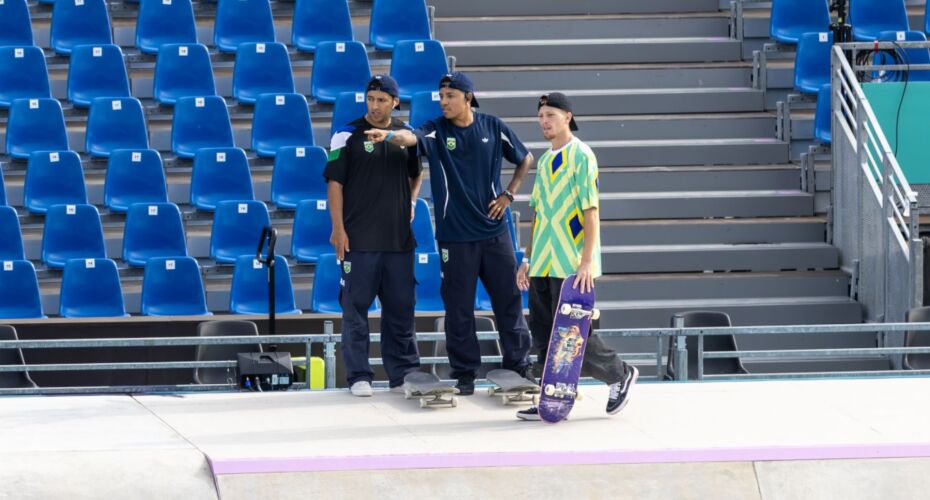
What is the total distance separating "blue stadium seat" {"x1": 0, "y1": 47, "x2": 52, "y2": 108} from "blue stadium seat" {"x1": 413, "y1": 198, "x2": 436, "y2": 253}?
158 inches

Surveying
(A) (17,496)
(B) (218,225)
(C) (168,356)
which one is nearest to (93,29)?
(B) (218,225)

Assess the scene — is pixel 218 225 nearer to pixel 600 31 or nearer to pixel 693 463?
pixel 600 31

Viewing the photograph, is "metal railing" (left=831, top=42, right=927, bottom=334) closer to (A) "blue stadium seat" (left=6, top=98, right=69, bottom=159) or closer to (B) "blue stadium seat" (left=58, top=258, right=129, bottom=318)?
(B) "blue stadium seat" (left=58, top=258, right=129, bottom=318)

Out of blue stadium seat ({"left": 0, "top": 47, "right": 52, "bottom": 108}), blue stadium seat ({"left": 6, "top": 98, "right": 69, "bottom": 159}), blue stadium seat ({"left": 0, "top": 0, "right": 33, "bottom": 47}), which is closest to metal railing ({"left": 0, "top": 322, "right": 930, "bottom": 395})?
blue stadium seat ({"left": 6, "top": 98, "right": 69, "bottom": 159})

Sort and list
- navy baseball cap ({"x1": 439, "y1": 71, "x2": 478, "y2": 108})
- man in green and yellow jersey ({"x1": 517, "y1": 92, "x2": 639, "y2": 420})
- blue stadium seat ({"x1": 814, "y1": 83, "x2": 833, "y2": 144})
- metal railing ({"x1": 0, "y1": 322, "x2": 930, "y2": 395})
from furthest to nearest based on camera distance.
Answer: blue stadium seat ({"x1": 814, "y1": 83, "x2": 833, "y2": 144})
metal railing ({"x1": 0, "y1": 322, "x2": 930, "y2": 395})
navy baseball cap ({"x1": 439, "y1": 71, "x2": 478, "y2": 108})
man in green and yellow jersey ({"x1": 517, "y1": 92, "x2": 639, "y2": 420})

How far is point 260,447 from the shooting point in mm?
6941

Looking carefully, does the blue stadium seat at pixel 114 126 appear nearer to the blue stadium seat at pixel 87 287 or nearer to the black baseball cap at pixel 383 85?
the blue stadium seat at pixel 87 287

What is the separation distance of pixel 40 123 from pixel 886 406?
790 cm

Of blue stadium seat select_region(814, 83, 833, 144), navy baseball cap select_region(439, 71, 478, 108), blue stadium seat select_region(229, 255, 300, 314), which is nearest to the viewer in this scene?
navy baseball cap select_region(439, 71, 478, 108)

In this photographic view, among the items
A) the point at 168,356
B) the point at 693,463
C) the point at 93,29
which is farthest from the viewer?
the point at 93,29

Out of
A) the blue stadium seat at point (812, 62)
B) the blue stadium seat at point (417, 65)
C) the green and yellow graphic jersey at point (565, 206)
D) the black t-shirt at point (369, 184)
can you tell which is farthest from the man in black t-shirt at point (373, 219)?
the blue stadium seat at point (812, 62)

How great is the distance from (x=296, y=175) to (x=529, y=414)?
16.6 ft

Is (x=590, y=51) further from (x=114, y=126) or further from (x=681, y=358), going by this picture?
(x=681, y=358)

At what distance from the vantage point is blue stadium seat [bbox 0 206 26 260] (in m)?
11.4
